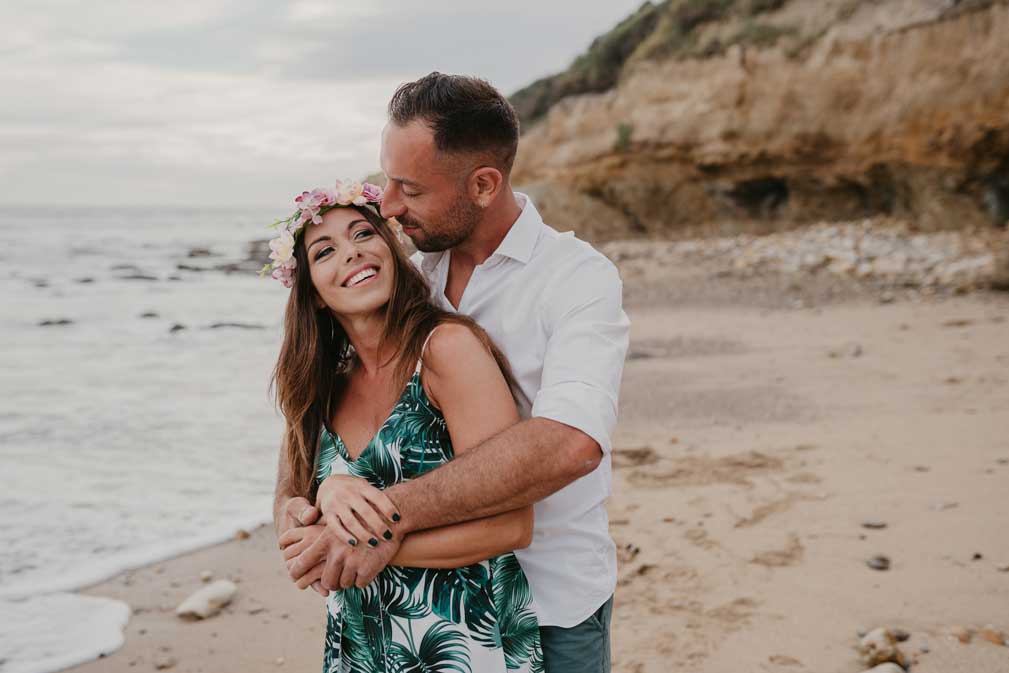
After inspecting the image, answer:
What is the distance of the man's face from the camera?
7.70ft

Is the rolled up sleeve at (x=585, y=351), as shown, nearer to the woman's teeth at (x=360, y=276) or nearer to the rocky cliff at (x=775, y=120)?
the woman's teeth at (x=360, y=276)

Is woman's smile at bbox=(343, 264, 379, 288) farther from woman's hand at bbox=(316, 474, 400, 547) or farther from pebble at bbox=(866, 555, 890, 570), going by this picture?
pebble at bbox=(866, 555, 890, 570)

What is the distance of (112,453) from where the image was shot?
7.55m

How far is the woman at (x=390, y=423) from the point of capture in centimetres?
202

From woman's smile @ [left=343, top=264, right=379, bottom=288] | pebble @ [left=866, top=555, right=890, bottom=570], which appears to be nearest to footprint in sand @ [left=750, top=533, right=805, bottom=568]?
pebble @ [left=866, top=555, right=890, bottom=570]

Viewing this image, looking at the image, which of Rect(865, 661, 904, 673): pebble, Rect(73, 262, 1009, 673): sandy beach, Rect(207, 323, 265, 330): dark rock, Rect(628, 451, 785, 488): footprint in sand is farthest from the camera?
Rect(207, 323, 265, 330): dark rock

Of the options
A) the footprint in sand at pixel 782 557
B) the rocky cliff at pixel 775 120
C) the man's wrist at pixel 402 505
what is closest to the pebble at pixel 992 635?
the footprint in sand at pixel 782 557

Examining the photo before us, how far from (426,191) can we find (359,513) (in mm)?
881

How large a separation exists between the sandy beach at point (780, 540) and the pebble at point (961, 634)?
0.05 ft

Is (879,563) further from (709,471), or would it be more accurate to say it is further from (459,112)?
(459,112)

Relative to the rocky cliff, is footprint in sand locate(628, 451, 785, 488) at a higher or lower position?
lower

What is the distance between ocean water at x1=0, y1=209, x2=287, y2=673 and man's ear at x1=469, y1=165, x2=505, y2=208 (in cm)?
308

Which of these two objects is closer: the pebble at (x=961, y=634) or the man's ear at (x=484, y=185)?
the man's ear at (x=484, y=185)

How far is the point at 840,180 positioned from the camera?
18.5 metres
